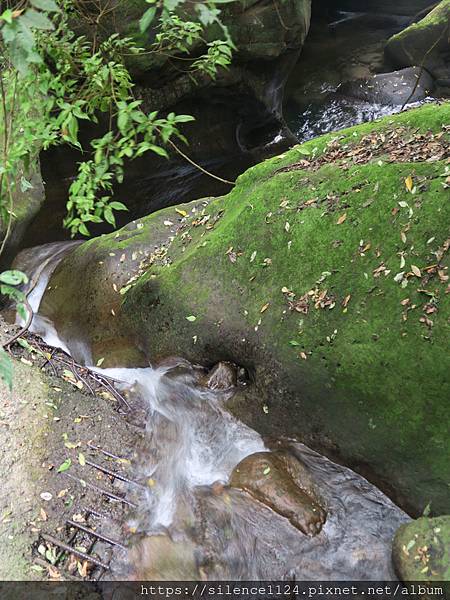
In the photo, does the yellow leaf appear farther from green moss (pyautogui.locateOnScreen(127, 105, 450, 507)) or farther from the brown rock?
the brown rock

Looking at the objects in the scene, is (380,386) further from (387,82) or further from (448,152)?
(387,82)

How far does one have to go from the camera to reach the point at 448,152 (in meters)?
3.99

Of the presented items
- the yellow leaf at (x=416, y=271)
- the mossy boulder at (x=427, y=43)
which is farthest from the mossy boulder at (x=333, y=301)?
the mossy boulder at (x=427, y=43)

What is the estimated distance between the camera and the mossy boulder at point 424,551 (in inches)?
127

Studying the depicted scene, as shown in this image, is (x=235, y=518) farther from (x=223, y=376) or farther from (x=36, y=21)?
(x=36, y=21)

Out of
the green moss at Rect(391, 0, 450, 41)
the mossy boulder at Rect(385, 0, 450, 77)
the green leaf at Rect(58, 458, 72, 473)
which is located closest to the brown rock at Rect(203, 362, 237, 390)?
the green leaf at Rect(58, 458, 72, 473)

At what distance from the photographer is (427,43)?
13.1m

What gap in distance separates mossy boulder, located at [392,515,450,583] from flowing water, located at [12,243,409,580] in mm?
344

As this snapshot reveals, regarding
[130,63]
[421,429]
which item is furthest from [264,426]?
[130,63]

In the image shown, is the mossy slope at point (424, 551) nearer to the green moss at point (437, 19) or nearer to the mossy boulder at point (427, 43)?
the mossy boulder at point (427, 43)

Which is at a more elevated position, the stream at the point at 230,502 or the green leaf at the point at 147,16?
the green leaf at the point at 147,16

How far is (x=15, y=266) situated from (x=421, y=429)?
563 cm

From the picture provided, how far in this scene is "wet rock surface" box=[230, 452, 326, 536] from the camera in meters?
4.00

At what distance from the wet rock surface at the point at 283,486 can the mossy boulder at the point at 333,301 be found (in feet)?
0.88
